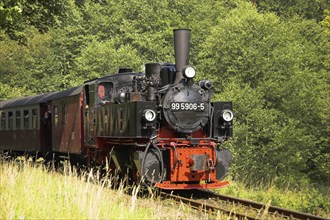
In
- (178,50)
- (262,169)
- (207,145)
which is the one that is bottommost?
(262,169)

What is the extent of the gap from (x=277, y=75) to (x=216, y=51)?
196 inches

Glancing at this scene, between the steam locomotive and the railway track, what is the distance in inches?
14.5

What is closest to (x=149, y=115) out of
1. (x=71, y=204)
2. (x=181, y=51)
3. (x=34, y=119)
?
(x=181, y=51)

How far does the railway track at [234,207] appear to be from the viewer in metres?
9.50

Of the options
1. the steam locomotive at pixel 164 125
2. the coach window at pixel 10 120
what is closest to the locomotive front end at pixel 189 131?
the steam locomotive at pixel 164 125

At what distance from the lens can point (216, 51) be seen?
39875 millimetres

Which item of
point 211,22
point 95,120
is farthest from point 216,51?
point 95,120

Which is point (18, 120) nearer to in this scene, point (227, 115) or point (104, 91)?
point (104, 91)

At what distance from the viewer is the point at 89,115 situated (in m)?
15.5

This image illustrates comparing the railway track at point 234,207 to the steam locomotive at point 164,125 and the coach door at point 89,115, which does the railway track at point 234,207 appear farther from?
the coach door at point 89,115

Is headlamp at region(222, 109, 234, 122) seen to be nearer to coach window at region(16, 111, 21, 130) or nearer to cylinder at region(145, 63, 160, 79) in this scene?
cylinder at region(145, 63, 160, 79)

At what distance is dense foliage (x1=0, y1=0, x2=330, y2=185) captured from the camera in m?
34.3

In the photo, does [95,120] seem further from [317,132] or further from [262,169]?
[317,132]

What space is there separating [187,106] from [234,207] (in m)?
3.85
